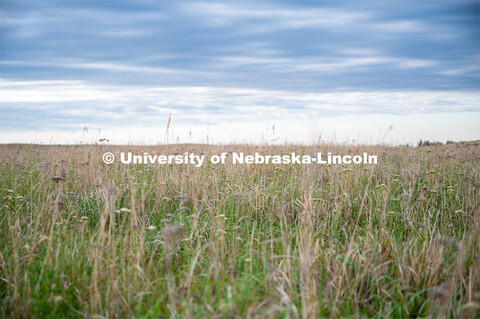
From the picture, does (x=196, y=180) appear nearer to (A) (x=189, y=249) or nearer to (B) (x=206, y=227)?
(B) (x=206, y=227)

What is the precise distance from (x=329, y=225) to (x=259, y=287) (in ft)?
5.57

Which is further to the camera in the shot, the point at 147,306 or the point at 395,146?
the point at 395,146

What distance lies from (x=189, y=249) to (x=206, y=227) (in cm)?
71

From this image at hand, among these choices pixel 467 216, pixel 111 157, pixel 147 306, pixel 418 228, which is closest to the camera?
pixel 147 306

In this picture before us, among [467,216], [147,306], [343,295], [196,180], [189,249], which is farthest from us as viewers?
[196,180]

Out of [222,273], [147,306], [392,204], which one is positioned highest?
[392,204]

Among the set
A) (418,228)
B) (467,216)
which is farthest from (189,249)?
(467,216)

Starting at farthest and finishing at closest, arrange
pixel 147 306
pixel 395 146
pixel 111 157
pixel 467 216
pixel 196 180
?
pixel 395 146 < pixel 111 157 < pixel 196 180 < pixel 467 216 < pixel 147 306

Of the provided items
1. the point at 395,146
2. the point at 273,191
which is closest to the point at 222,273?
the point at 273,191

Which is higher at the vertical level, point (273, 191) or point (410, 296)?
point (273, 191)

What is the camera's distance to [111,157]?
27.2 ft

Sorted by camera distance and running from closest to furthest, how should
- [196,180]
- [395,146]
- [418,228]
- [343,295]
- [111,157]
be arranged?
[343,295], [418,228], [196,180], [111,157], [395,146]

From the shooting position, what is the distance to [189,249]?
3438 mm

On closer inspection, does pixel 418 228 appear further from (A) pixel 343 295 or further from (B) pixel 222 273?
(B) pixel 222 273
